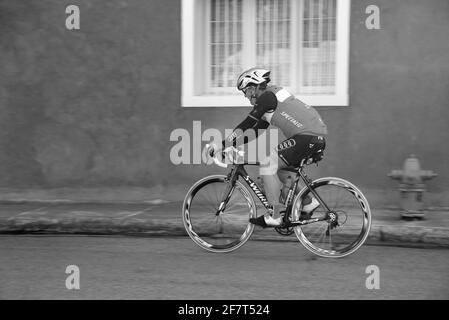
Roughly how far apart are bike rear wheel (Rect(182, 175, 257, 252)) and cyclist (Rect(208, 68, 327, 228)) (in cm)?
23

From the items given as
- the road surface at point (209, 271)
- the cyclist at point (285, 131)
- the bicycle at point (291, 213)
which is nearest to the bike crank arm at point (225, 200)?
the bicycle at point (291, 213)

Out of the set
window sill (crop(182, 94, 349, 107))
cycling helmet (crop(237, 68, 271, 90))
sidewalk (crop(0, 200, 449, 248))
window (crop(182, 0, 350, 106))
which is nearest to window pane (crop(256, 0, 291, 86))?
window (crop(182, 0, 350, 106))

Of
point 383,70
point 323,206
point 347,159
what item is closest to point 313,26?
point 383,70

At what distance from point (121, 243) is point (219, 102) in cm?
285

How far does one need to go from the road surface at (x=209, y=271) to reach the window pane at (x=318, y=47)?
290 cm

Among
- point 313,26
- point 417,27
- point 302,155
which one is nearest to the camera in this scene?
point 302,155

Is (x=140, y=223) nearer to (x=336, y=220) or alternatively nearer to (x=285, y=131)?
(x=285, y=131)

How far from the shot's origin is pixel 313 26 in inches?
353

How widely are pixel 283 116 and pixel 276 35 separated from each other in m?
3.38

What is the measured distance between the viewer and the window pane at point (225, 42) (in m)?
9.23

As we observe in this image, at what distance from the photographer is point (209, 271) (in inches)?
225

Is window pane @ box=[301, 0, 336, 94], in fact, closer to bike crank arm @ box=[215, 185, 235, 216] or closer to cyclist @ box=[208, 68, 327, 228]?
cyclist @ box=[208, 68, 327, 228]
